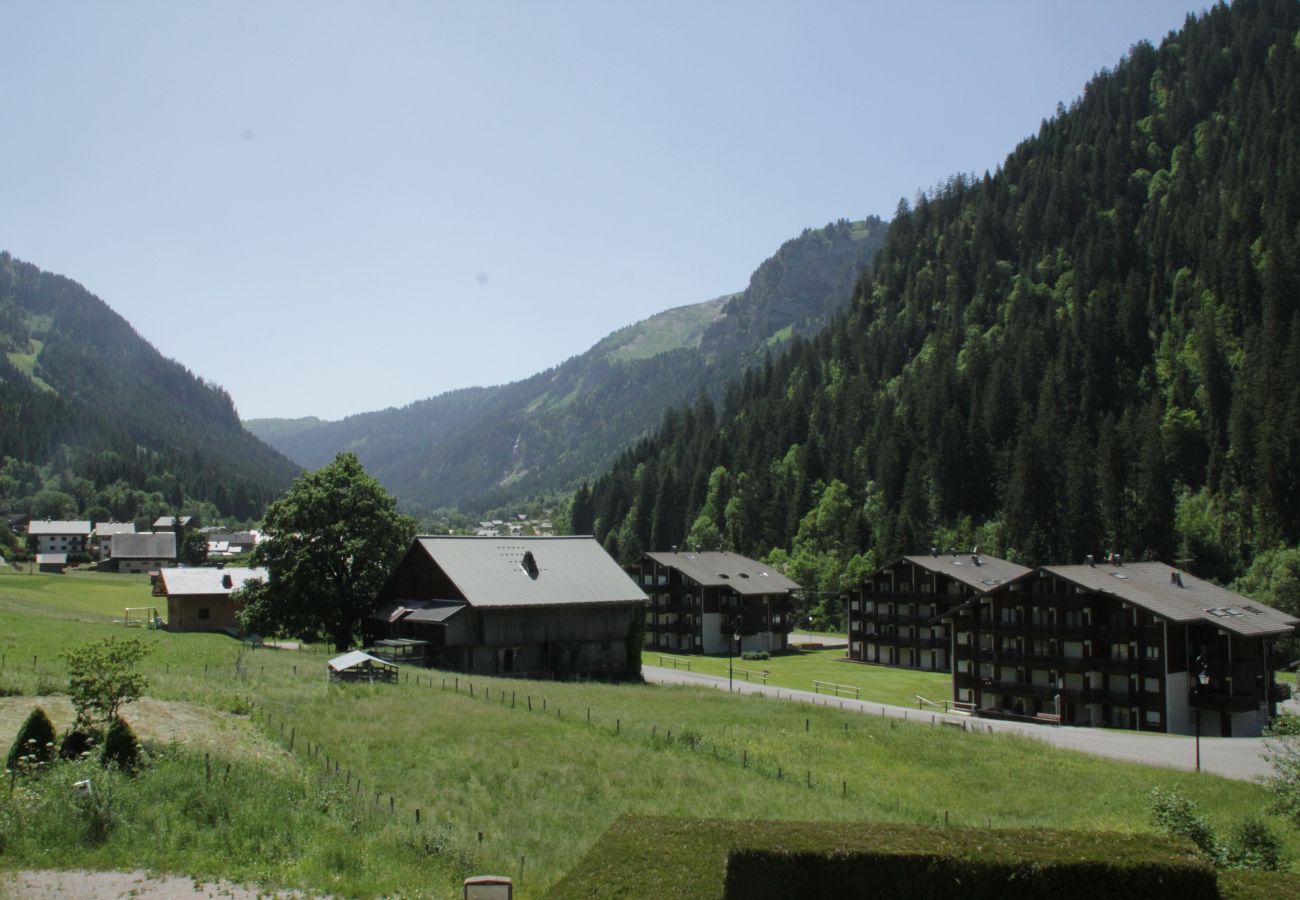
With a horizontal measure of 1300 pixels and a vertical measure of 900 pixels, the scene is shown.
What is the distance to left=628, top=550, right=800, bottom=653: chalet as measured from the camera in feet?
337

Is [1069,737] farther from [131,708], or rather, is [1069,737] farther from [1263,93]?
[1263,93]

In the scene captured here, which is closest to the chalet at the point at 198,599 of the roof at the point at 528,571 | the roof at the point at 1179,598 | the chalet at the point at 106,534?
the roof at the point at 528,571

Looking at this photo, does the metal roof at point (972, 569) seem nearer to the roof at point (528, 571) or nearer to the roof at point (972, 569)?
the roof at point (972, 569)

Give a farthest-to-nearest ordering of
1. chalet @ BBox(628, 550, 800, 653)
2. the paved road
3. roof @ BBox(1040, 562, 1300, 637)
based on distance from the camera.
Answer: chalet @ BBox(628, 550, 800, 653)
roof @ BBox(1040, 562, 1300, 637)
the paved road

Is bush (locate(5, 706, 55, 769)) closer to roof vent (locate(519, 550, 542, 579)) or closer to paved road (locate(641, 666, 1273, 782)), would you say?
paved road (locate(641, 666, 1273, 782))

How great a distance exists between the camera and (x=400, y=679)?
49438mm

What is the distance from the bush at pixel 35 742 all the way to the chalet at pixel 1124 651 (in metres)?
58.9

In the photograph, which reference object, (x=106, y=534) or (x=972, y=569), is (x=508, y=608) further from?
(x=106, y=534)

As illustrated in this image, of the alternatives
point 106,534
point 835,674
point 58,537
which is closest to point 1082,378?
point 835,674

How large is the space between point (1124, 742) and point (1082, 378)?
93780mm

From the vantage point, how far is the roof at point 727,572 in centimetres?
10294

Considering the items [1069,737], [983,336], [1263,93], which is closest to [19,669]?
[1069,737]

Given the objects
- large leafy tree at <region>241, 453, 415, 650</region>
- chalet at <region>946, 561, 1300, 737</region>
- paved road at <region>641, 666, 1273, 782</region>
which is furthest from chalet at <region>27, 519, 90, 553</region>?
chalet at <region>946, 561, 1300, 737</region>

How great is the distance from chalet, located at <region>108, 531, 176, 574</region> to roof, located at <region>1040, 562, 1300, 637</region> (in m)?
151
